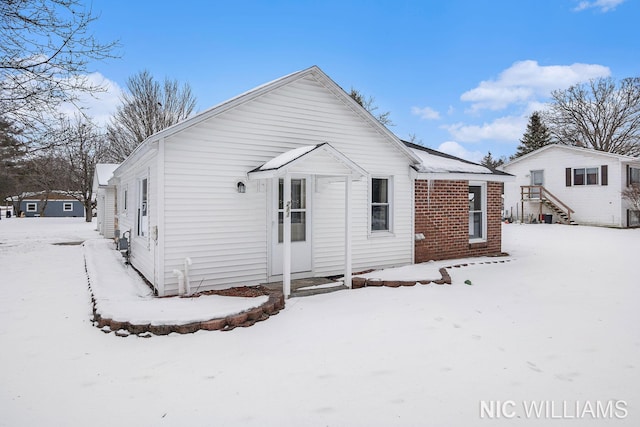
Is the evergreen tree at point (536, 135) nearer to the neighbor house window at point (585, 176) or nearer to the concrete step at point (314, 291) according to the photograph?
the neighbor house window at point (585, 176)

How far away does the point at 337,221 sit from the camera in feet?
27.6

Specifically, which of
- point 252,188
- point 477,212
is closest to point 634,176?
point 477,212

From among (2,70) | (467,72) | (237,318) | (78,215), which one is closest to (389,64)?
(467,72)

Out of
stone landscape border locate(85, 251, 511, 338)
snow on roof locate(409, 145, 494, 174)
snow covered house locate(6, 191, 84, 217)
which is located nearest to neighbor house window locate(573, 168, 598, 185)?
snow on roof locate(409, 145, 494, 174)

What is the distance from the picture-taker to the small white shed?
666cm

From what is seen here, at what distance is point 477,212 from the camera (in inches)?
447

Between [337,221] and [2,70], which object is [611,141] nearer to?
[337,221]

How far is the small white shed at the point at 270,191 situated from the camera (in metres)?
6.66

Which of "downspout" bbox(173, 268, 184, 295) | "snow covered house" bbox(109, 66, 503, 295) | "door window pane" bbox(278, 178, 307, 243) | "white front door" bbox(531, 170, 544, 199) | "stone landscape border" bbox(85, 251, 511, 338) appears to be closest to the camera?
"stone landscape border" bbox(85, 251, 511, 338)

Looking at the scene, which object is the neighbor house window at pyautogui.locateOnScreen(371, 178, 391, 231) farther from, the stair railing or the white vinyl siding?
the stair railing

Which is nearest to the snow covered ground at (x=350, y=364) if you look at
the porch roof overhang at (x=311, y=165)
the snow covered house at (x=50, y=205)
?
the porch roof overhang at (x=311, y=165)

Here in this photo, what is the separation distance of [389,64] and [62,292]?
16.0 meters

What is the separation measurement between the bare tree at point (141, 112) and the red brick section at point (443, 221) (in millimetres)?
23228

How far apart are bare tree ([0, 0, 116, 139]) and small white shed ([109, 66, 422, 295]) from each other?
2491mm
